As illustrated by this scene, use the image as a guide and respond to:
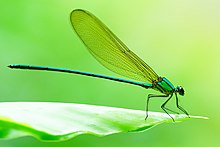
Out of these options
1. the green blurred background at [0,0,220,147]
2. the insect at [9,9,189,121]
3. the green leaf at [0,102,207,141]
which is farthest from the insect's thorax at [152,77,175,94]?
the green leaf at [0,102,207,141]

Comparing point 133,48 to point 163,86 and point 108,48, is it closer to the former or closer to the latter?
point 163,86

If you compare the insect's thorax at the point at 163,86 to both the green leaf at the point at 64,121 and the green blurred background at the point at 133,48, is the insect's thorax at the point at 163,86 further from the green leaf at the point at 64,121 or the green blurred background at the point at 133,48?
the green leaf at the point at 64,121

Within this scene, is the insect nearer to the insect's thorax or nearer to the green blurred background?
the insect's thorax

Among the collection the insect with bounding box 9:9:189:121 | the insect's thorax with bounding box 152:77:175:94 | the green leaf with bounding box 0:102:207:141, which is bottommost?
the green leaf with bounding box 0:102:207:141

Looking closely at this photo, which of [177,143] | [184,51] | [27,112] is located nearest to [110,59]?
[177,143]

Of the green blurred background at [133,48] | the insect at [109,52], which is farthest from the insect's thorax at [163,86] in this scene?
the green blurred background at [133,48]

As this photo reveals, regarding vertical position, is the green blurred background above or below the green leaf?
above

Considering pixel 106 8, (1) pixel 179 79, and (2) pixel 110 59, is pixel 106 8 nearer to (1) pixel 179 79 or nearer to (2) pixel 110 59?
(1) pixel 179 79
